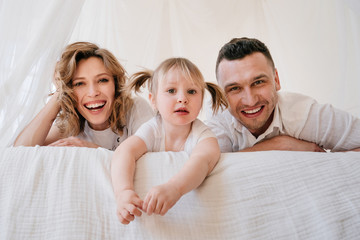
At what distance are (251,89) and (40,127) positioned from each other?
946 millimetres

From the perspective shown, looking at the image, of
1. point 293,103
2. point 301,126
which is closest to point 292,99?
point 293,103

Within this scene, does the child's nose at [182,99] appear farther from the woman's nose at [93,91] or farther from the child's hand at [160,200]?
the woman's nose at [93,91]

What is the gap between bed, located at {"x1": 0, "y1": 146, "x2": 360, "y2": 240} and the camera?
57 centimetres

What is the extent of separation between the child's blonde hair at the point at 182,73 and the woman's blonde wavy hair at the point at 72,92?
165 mm

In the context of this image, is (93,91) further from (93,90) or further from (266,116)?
(266,116)

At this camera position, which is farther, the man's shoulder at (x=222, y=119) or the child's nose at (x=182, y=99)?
the man's shoulder at (x=222, y=119)

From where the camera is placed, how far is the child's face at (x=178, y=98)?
89 centimetres

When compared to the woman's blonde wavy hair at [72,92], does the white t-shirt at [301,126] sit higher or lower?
lower

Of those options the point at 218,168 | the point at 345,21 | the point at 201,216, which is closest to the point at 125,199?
the point at 201,216

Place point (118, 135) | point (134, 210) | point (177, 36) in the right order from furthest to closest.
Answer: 1. point (177, 36)
2. point (118, 135)
3. point (134, 210)

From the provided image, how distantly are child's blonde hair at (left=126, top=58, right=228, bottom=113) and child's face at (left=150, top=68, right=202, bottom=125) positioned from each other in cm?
2

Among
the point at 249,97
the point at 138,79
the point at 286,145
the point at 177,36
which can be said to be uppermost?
the point at 177,36

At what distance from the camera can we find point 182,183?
61 centimetres

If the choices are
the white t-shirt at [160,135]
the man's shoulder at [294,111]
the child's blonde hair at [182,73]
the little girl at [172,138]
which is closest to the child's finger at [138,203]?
the little girl at [172,138]
